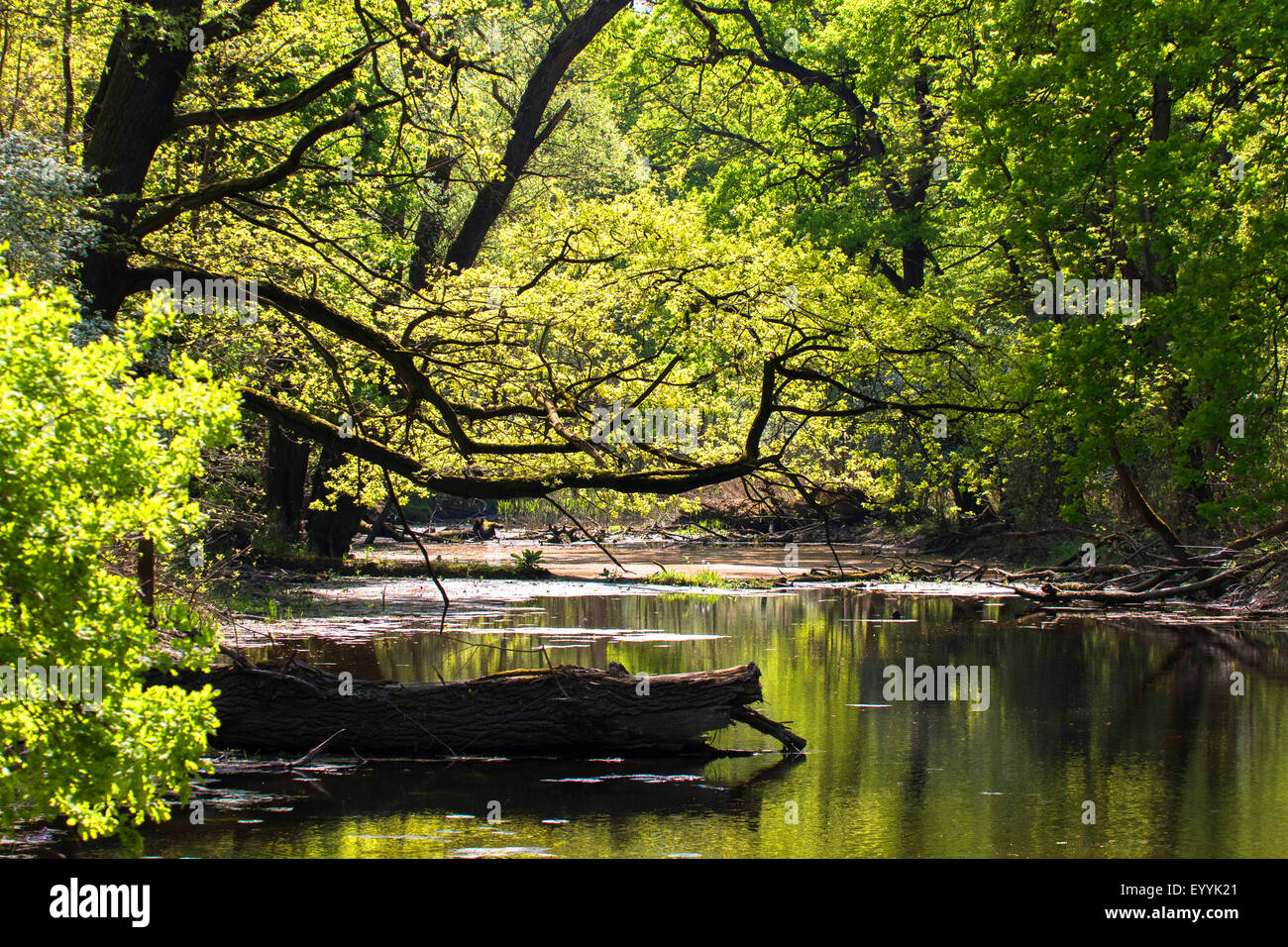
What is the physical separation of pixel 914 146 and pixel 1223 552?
14173mm

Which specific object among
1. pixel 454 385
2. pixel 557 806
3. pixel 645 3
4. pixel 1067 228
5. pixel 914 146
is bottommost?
pixel 557 806

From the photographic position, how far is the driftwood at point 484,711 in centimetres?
994

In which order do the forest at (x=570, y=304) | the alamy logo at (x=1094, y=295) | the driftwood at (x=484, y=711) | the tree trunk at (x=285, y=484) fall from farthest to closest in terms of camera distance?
the tree trunk at (x=285, y=484)
the alamy logo at (x=1094, y=295)
the driftwood at (x=484, y=711)
the forest at (x=570, y=304)

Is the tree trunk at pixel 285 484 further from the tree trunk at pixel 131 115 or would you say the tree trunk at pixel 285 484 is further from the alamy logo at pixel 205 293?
the tree trunk at pixel 131 115

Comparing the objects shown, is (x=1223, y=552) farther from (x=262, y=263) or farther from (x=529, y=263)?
(x=262, y=263)

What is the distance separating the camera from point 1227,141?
61.8ft

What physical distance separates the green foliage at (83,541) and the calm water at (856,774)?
265cm

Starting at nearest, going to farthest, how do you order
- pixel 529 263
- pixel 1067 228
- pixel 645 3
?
1. pixel 529 263
2. pixel 1067 228
3. pixel 645 3

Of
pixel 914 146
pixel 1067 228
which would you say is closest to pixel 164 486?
pixel 1067 228
